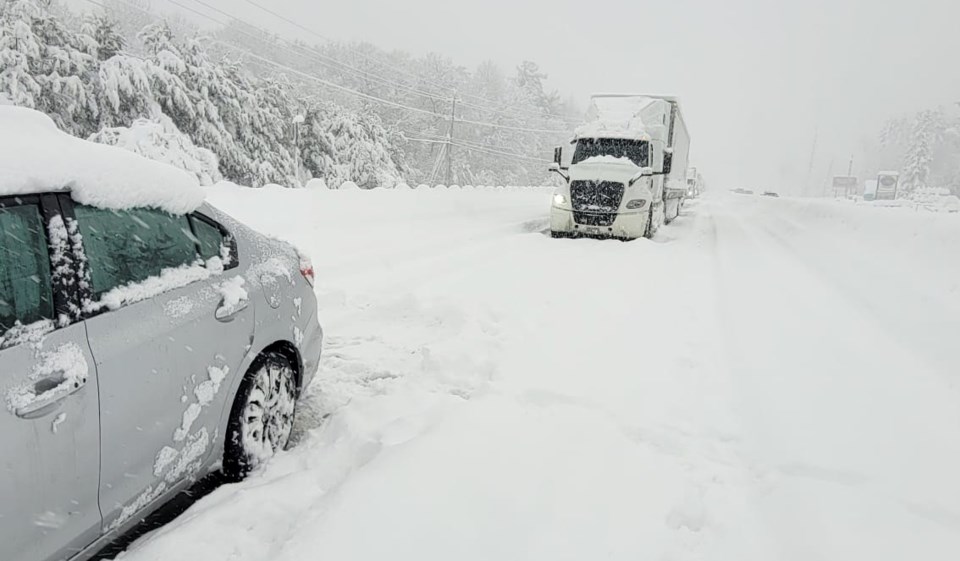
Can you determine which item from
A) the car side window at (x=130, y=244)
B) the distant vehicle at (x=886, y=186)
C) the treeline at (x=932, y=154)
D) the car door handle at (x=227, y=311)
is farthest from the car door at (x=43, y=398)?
the treeline at (x=932, y=154)

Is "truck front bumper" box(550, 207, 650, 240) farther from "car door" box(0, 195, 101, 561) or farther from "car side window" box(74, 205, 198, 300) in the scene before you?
"car door" box(0, 195, 101, 561)

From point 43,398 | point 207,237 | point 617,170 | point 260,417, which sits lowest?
point 260,417

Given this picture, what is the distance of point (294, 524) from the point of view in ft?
8.52

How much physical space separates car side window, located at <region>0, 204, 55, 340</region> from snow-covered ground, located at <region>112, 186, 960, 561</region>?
1.14 metres

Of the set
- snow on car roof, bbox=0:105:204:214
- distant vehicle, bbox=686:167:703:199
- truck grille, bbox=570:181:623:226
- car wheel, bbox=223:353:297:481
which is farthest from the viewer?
distant vehicle, bbox=686:167:703:199

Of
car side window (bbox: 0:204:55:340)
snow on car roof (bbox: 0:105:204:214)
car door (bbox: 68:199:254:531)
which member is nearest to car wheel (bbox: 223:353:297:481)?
car door (bbox: 68:199:254:531)

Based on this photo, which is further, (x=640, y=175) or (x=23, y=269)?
(x=640, y=175)

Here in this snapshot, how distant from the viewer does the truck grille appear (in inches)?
493

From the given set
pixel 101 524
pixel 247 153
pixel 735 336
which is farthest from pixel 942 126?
pixel 101 524

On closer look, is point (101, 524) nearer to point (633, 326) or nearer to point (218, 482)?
point (218, 482)

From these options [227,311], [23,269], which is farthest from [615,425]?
[23,269]

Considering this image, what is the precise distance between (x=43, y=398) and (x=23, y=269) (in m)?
0.47

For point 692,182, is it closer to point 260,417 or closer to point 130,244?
point 260,417

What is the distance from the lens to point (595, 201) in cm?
1264
